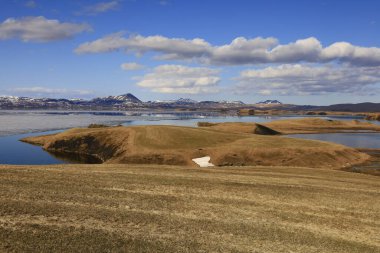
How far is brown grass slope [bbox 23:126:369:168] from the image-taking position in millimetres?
74812

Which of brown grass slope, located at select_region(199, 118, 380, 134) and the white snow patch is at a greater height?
brown grass slope, located at select_region(199, 118, 380, 134)

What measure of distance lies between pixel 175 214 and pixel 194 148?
54.7 metres

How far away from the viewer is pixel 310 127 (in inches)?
6939

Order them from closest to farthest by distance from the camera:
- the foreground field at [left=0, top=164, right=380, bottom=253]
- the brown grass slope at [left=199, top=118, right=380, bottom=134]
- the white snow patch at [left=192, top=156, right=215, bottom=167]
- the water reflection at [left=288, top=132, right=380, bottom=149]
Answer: the foreground field at [left=0, top=164, right=380, bottom=253] < the white snow patch at [left=192, top=156, right=215, bottom=167] < the water reflection at [left=288, top=132, right=380, bottom=149] < the brown grass slope at [left=199, top=118, right=380, bottom=134]

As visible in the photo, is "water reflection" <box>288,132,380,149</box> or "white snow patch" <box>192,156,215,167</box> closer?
"white snow patch" <box>192,156,215,167</box>

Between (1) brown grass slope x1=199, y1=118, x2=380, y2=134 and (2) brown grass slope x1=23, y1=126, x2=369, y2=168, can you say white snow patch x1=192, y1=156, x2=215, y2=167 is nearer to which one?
(2) brown grass slope x1=23, y1=126, x2=369, y2=168

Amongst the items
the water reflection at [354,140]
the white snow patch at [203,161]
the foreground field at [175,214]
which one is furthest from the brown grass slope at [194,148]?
the foreground field at [175,214]

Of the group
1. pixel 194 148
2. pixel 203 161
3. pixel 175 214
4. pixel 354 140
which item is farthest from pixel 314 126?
pixel 175 214

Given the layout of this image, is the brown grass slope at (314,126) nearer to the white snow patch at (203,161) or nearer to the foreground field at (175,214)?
the white snow patch at (203,161)

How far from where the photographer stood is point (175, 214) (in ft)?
83.2

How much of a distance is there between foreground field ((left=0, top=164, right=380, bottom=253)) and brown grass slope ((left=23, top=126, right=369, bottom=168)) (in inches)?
1448

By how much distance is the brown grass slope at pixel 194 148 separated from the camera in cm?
7481

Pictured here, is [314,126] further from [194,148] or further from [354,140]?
[194,148]

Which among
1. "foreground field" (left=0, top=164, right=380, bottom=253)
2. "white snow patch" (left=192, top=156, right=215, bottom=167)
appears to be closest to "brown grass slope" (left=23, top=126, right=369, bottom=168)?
"white snow patch" (left=192, top=156, right=215, bottom=167)
